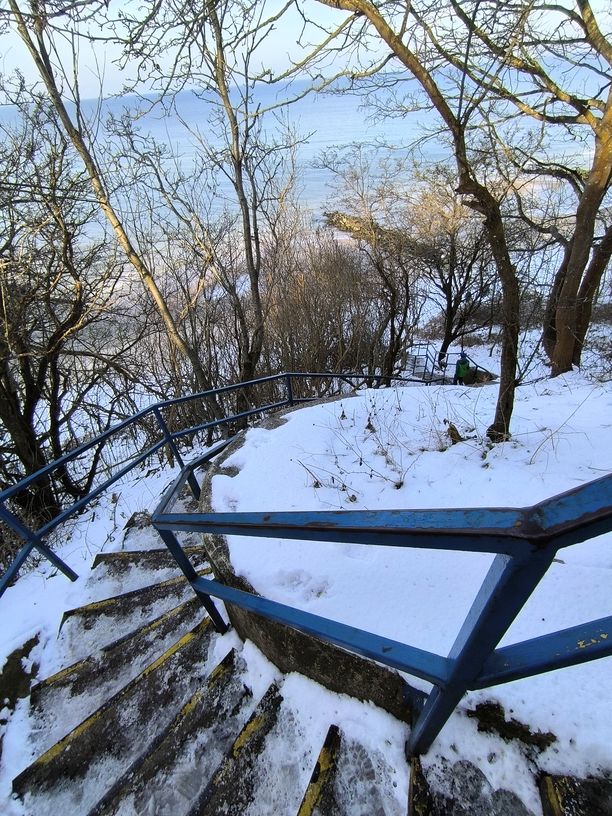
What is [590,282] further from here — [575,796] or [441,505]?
[575,796]

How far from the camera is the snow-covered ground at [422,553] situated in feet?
4.66

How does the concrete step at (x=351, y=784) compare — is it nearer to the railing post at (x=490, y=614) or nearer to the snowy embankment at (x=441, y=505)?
the snowy embankment at (x=441, y=505)

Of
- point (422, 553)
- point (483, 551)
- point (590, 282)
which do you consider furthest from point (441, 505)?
point (590, 282)

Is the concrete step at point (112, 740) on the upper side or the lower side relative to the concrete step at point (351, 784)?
lower

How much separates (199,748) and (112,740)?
54 centimetres

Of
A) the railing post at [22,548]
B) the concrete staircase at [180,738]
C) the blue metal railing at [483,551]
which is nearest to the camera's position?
the blue metal railing at [483,551]

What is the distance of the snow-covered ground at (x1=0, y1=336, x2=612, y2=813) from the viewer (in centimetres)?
142

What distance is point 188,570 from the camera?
6.65ft

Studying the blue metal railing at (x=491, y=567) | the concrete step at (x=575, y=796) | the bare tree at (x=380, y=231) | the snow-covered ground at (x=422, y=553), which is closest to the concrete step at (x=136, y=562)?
the snow-covered ground at (x=422, y=553)

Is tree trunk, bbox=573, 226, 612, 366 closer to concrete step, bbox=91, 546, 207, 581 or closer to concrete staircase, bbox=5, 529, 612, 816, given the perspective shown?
concrete step, bbox=91, 546, 207, 581

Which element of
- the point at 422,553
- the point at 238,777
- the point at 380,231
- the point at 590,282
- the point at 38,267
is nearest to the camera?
the point at 238,777

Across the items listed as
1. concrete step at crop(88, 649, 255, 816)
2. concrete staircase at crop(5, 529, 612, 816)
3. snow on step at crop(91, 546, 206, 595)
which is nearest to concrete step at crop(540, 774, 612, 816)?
concrete staircase at crop(5, 529, 612, 816)

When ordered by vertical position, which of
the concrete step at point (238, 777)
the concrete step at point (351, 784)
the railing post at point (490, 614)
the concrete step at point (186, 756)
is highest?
the railing post at point (490, 614)

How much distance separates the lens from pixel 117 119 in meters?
7.51
